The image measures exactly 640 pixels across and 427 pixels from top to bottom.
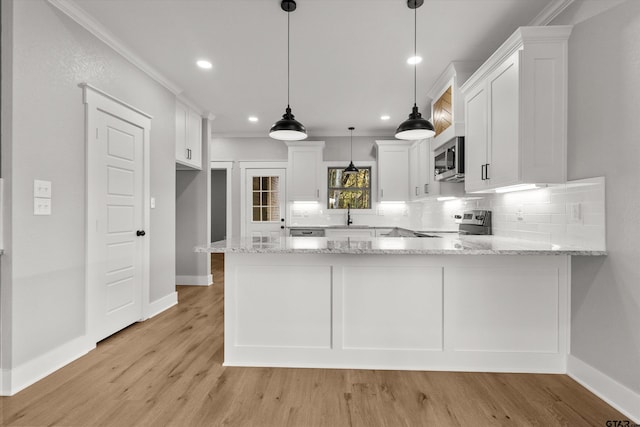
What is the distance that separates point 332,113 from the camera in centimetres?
493

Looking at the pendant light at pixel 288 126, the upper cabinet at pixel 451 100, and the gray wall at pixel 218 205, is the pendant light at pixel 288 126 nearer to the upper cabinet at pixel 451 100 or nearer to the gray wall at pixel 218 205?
the upper cabinet at pixel 451 100

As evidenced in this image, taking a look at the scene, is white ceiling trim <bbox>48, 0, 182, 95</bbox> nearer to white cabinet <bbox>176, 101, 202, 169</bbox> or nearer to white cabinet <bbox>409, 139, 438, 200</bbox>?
white cabinet <bbox>176, 101, 202, 169</bbox>

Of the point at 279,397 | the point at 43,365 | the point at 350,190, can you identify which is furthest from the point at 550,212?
the point at 350,190

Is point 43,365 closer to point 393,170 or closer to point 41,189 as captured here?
point 41,189

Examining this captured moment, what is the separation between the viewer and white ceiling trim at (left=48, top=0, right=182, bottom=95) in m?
2.40

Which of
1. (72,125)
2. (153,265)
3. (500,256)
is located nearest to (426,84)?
(500,256)

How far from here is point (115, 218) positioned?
3.00 meters

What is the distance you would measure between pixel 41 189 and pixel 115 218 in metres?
0.82

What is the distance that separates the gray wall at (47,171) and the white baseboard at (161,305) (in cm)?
94

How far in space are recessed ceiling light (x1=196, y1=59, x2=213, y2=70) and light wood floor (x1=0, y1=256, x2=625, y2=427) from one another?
2.81 meters

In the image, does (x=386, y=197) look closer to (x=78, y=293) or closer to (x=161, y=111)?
(x=161, y=111)

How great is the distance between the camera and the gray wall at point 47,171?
6.71 ft

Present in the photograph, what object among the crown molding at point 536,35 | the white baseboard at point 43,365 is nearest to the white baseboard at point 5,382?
the white baseboard at point 43,365

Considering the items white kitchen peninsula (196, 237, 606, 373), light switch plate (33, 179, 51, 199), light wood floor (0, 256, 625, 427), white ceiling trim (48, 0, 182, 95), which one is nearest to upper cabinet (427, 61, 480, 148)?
white kitchen peninsula (196, 237, 606, 373)
